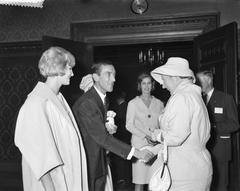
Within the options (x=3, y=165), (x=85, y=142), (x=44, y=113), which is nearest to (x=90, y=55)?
(x=3, y=165)

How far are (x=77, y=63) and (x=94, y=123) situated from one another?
349 centimetres

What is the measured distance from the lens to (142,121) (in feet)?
16.0

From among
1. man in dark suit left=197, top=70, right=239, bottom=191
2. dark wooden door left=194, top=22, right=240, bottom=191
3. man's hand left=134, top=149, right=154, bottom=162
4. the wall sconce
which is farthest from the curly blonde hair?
the wall sconce

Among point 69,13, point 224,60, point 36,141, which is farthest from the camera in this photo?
point 69,13

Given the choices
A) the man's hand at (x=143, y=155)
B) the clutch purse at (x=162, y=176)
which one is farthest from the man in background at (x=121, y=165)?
the clutch purse at (x=162, y=176)

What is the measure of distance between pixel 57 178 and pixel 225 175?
312 cm

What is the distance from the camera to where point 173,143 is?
271cm

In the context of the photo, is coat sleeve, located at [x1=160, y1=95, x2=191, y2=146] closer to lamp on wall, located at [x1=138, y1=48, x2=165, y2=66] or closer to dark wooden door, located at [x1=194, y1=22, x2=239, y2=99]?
dark wooden door, located at [x1=194, y1=22, x2=239, y2=99]

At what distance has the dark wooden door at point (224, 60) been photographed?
526 cm

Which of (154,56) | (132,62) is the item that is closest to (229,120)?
(154,56)

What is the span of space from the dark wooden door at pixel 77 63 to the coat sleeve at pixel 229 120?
2.43 m

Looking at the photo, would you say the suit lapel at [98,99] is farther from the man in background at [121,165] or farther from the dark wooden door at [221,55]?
the man in background at [121,165]

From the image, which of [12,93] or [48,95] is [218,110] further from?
[12,93]

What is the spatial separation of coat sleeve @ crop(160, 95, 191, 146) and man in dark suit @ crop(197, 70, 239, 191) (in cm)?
217
